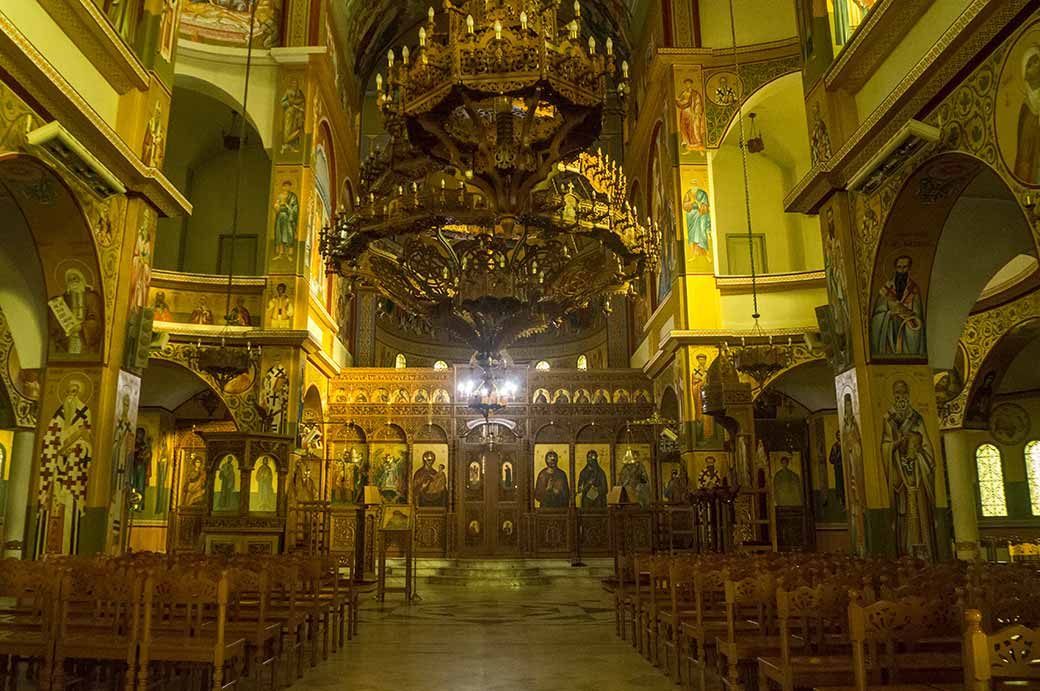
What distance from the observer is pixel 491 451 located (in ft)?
65.4

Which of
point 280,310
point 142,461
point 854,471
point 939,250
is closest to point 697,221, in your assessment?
point 939,250

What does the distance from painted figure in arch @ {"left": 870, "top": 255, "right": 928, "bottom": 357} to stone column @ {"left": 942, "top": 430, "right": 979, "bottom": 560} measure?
5169 millimetres

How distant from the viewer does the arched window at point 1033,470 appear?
55.2 feet

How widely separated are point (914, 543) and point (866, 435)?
3.91 ft

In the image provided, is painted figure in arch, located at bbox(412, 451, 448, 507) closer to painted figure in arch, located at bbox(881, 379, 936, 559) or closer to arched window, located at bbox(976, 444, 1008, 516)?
arched window, located at bbox(976, 444, 1008, 516)

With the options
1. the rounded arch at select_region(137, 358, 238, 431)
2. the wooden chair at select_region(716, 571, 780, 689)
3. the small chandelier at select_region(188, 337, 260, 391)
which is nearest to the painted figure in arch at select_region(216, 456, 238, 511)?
the small chandelier at select_region(188, 337, 260, 391)

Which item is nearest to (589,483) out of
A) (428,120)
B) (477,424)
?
(477,424)

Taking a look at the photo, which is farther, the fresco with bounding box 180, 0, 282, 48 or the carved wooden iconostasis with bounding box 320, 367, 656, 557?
the carved wooden iconostasis with bounding box 320, 367, 656, 557

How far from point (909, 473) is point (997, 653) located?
602 centimetres

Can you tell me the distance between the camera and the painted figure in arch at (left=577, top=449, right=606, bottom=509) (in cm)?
1986

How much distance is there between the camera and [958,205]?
879cm

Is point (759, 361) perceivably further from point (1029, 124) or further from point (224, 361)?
point (224, 361)

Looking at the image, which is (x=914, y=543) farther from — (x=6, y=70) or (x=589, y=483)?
(x=589, y=483)

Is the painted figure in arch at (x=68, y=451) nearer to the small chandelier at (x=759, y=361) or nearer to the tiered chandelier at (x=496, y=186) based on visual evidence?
the tiered chandelier at (x=496, y=186)
